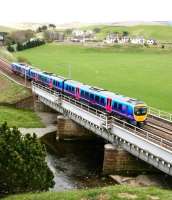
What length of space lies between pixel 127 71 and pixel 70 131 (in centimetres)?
5930

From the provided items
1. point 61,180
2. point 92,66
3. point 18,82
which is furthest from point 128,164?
point 92,66

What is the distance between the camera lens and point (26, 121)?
74.2 meters

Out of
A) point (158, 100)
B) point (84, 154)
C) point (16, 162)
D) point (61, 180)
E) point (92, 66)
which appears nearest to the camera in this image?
point (16, 162)

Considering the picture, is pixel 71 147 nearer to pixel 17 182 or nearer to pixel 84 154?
pixel 84 154

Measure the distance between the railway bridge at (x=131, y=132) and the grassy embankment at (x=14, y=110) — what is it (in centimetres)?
688

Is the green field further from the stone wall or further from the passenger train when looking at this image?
the stone wall

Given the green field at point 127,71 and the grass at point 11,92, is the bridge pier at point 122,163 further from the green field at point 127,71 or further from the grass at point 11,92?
the grass at point 11,92

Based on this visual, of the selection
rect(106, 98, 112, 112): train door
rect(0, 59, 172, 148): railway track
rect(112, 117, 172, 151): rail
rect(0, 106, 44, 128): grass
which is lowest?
rect(0, 106, 44, 128): grass

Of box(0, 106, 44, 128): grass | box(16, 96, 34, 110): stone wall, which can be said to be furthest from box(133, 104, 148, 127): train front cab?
box(16, 96, 34, 110): stone wall

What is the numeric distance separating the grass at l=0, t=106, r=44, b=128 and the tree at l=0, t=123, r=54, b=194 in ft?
120

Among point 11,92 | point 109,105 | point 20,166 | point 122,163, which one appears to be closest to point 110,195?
point 20,166

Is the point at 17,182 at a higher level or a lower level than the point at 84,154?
higher

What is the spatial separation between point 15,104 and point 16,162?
171ft

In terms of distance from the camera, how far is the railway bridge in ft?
141
